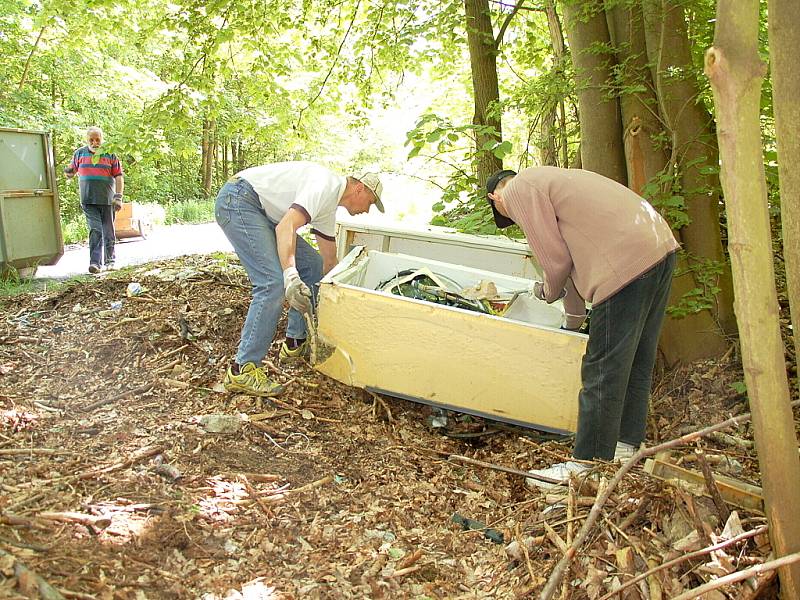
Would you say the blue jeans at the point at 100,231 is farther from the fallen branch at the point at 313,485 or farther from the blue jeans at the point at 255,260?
the fallen branch at the point at 313,485

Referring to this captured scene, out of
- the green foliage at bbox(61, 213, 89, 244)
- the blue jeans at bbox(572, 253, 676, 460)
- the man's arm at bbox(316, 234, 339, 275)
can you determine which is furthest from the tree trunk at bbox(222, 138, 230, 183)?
the blue jeans at bbox(572, 253, 676, 460)

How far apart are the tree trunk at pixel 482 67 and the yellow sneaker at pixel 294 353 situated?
2.71 m

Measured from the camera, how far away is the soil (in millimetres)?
2182

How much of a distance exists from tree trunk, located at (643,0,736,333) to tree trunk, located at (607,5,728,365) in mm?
88

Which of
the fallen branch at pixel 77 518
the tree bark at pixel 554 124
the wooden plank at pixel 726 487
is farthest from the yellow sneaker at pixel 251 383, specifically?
the tree bark at pixel 554 124

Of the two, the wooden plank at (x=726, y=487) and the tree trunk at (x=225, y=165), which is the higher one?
the tree trunk at (x=225, y=165)

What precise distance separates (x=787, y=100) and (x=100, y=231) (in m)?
7.31

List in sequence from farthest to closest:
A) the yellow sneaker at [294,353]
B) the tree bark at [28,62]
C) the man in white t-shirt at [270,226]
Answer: the tree bark at [28,62] → the yellow sneaker at [294,353] → the man in white t-shirt at [270,226]

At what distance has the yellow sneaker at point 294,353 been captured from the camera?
176 inches

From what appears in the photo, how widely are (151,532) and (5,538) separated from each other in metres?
0.46

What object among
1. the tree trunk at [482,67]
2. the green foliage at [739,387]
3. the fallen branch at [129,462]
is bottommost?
the green foliage at [739,387]

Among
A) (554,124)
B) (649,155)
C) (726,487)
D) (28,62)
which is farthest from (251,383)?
(28,62)

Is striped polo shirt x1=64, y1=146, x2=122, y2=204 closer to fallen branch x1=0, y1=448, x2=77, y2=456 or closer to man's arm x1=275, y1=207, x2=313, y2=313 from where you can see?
man's arm x1=275, y1=207, x2=313, y2=313

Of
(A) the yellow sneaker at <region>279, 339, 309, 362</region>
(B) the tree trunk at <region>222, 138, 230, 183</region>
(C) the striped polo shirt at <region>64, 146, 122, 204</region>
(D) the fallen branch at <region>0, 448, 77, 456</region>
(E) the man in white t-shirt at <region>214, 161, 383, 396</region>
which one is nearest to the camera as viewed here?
(D) the fallen branch at <region>0, 448, 77, 456</region>
